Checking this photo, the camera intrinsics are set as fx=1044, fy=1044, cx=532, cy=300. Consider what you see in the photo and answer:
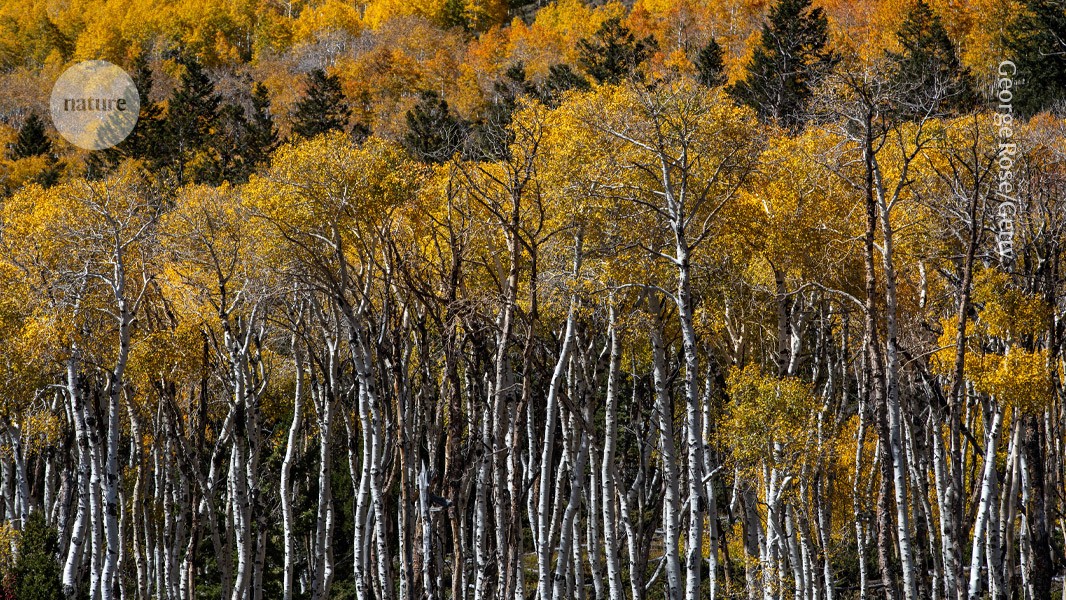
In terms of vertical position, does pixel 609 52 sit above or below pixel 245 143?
above

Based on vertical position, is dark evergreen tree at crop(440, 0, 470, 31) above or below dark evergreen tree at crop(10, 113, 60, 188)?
above

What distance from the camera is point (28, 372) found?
58.5 ft

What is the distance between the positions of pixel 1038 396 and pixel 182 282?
629 inches

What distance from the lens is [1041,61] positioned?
4212 centimetres

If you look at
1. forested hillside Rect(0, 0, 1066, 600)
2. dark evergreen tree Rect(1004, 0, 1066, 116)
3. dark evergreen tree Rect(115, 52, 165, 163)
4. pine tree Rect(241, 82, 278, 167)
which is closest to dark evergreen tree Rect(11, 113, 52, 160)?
dark evergreen tree Rect(115, 52, 165, 163)

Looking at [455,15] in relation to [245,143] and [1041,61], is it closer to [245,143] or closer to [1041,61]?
[245,143]

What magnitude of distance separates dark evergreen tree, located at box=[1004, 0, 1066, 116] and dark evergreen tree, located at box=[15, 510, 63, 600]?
35967 millimetres

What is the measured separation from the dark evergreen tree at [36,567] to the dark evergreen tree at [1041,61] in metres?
36.0

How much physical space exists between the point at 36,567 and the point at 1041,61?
132 feet

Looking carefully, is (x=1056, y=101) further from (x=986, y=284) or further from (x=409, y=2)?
(x=409, y=2)

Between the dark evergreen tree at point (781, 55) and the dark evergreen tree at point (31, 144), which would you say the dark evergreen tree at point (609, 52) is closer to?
the dark evergreen tree at point (781, 55)

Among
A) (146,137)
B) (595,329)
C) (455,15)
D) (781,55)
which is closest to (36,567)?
(595,329)

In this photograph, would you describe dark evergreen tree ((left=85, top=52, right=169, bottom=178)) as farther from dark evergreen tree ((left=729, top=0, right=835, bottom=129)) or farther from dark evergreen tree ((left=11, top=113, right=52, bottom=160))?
dark evergreen tree ((left=729, top=0, right=835, bottom=129))

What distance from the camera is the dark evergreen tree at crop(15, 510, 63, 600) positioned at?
19.4 m
